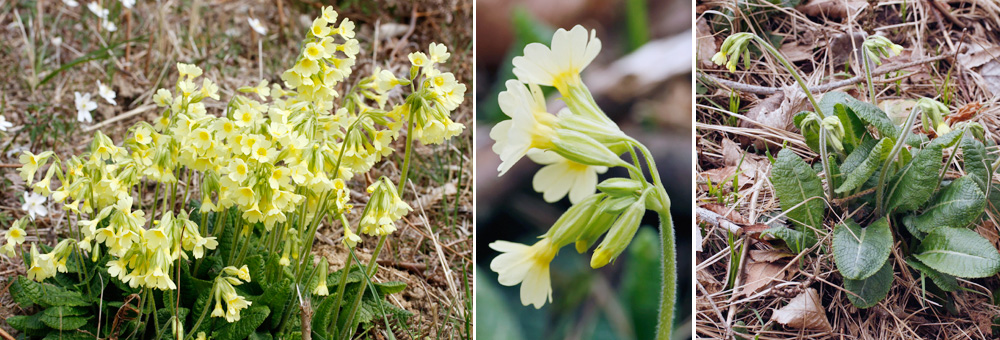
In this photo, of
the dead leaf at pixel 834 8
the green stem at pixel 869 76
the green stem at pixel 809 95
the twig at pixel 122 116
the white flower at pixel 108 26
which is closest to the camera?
the green stem at pixel 809 95

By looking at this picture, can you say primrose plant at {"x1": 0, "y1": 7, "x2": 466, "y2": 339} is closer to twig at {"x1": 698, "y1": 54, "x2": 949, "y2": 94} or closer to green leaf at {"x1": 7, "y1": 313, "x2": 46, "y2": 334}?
green leaf at {"x1": 7, "y1": 313, "x2": 46, "y2": 334}

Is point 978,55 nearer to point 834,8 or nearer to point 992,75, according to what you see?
point 992,75

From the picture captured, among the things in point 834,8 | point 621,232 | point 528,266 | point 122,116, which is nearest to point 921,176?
point 834,8

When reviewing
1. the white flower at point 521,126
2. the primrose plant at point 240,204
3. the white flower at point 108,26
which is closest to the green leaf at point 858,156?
the white flower at point 521,126

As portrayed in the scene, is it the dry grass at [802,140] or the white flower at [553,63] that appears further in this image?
the dry grass at [802,140]

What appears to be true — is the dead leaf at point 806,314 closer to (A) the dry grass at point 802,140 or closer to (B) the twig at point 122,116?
(A) the dry grass at point 802,140

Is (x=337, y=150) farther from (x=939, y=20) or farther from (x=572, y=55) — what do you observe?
(x=939, y=20)
